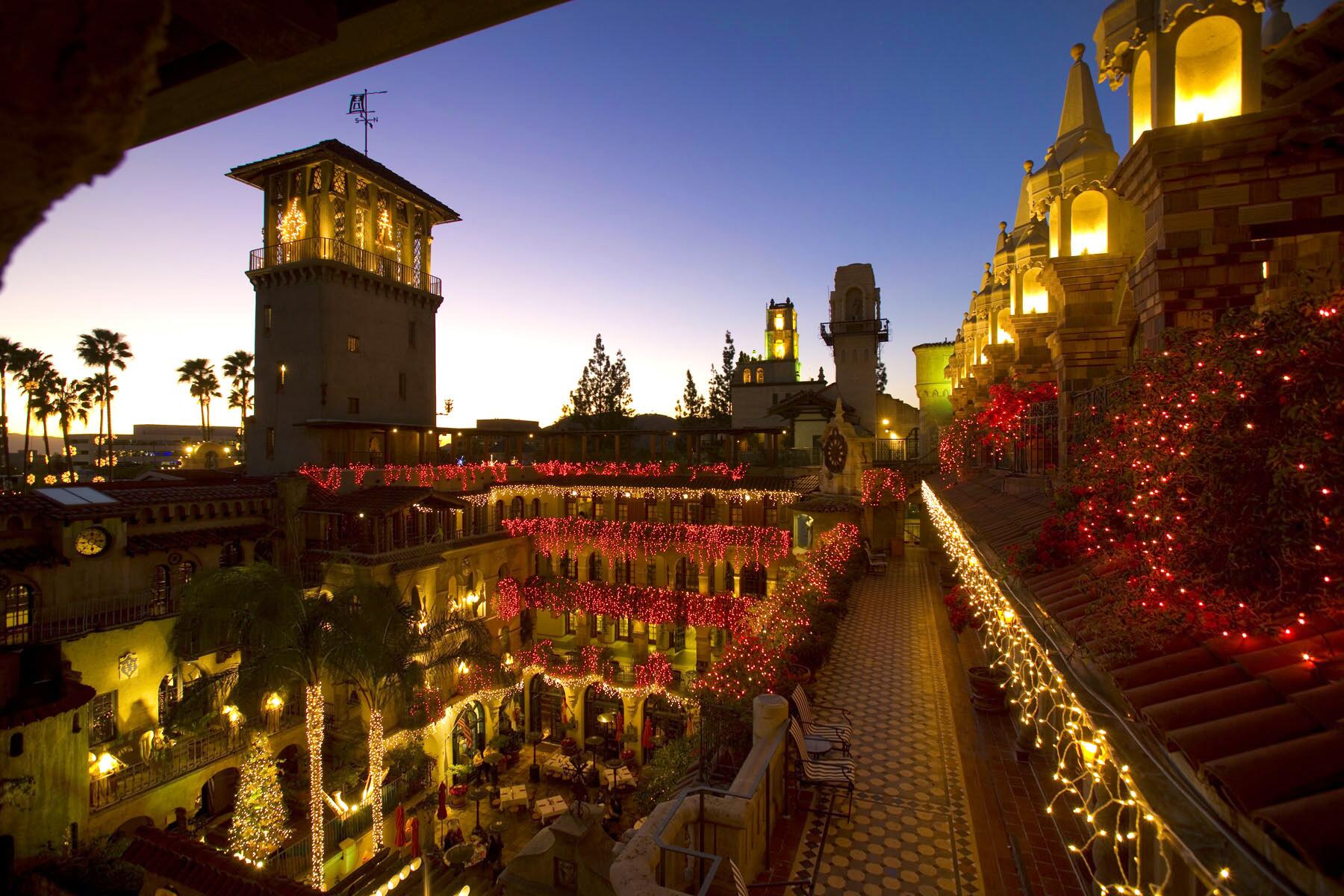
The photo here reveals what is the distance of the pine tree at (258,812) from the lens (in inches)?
558

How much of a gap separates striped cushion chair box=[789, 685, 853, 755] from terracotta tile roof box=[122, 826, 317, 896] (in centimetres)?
798

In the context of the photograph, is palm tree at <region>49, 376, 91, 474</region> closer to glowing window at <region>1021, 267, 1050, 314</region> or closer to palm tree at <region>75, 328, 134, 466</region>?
palm tree at <region>75, 328, 134, 466</region>

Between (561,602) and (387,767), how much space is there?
10.2 m

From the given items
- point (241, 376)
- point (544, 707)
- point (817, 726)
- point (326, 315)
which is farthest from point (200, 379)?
point (817, 726)

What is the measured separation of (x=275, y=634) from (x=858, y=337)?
1369 inches

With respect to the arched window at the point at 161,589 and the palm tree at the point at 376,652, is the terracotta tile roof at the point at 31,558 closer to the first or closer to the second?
the arched window at the point at 161,589

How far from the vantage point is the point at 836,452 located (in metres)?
21.3

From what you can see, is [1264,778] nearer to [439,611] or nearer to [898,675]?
[898,675]

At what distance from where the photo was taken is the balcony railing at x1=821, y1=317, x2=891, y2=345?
39.1 metres

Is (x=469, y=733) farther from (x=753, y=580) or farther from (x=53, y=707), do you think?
(x=53, y=707)

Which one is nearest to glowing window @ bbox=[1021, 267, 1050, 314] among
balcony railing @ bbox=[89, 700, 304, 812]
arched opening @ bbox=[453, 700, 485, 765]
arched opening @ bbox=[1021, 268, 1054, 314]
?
arched opening @ bbox=[1021, 268, 1054, 314]

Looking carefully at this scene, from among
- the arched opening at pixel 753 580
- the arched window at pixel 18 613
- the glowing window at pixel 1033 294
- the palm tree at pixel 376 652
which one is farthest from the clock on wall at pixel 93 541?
the glowing window at pixel 1033 294

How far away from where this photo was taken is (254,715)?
17859mm

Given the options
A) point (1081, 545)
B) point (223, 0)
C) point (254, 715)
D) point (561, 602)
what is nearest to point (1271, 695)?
point (1081, 545)
